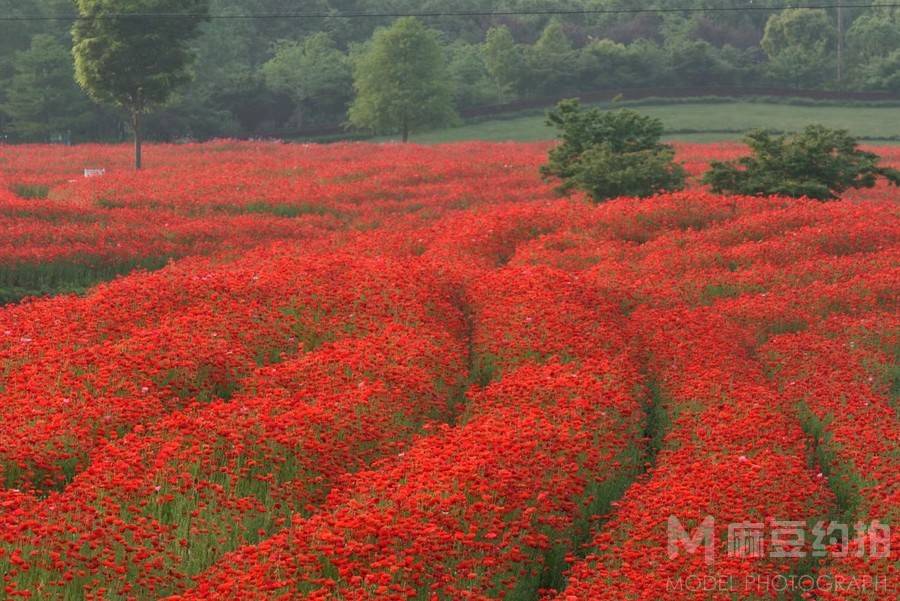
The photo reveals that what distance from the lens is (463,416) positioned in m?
12.6

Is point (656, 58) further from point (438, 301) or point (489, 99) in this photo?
point (438, 301)

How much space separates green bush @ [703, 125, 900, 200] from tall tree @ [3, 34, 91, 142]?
4416cm

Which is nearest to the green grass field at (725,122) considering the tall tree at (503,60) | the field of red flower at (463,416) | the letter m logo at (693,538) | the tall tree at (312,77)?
the tall tree at (312,77)

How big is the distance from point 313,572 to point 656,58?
75051 millimetres

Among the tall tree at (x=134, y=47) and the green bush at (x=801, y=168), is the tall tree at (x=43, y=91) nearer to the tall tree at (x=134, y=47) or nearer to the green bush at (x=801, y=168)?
the tall tree at (x=134, y=47)

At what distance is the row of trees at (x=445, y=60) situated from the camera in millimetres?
65250

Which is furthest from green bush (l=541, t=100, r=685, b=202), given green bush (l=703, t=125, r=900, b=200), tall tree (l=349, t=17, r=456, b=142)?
tall tree (l=349, t=17, r=456, b=142)

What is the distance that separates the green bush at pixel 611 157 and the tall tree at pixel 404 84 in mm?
23000

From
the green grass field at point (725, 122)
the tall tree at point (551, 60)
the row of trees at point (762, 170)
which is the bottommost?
the green grass field at point (725, 122)

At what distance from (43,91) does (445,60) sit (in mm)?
20757

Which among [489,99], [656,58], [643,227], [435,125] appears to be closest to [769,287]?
[643,227]

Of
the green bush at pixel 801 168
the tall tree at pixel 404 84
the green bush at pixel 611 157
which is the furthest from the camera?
the tall tree at pixel 404 84

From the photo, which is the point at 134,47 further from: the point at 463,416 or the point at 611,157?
the point at 463,416

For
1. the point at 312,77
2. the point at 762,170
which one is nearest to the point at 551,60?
the point at 312,77
